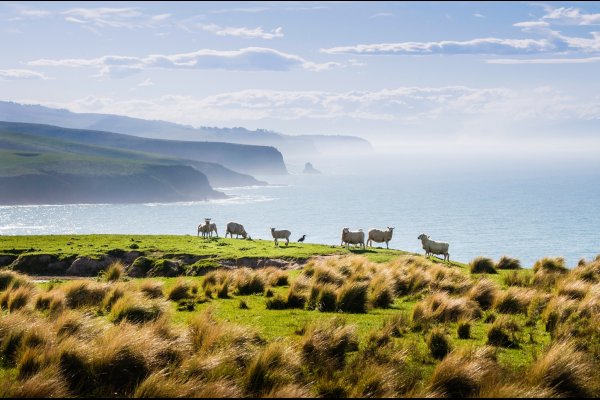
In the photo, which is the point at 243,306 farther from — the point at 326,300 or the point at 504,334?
the point at 504,334

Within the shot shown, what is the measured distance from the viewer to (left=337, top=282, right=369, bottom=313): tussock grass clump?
16.6 m

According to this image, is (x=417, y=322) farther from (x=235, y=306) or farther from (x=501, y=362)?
(x=235, y=306)

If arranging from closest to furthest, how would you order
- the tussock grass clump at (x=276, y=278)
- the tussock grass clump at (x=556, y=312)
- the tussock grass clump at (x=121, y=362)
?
1. the tussock grass clump at (x=121, y=362)
2. the tussock grass clump at (x=556, y=312)
3. the tussock grass clump at (x=276, y=278)

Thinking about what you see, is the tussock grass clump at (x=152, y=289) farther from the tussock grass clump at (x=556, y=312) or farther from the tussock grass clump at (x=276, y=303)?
the tussock grass clump at (x=556, y=312)

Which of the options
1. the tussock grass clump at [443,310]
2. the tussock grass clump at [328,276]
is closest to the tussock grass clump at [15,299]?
the tussock grass clump at [328,276]

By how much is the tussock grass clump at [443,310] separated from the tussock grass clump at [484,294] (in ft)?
4.08

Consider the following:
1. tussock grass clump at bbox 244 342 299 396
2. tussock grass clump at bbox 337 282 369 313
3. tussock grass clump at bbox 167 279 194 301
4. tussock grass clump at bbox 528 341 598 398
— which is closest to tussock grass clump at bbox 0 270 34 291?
tussock grass clump at bbox 167 279 194 301

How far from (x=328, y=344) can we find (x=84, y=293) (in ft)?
29.3

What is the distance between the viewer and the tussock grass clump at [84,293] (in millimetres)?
16141

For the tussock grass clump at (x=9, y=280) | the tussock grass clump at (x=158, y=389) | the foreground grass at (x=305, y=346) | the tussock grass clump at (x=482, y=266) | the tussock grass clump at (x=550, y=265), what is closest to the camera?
the tussock grass clump at (x=158, y=389)

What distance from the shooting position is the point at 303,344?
1118 cm

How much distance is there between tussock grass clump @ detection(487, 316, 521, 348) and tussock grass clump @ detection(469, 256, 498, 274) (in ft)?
48.1

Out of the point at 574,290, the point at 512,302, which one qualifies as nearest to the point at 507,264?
the point at 574,290

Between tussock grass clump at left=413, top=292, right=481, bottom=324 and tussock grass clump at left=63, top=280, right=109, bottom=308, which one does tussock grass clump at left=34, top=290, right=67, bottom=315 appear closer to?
tussock grass clump at left=63, top=280, right=109, bottom=308
